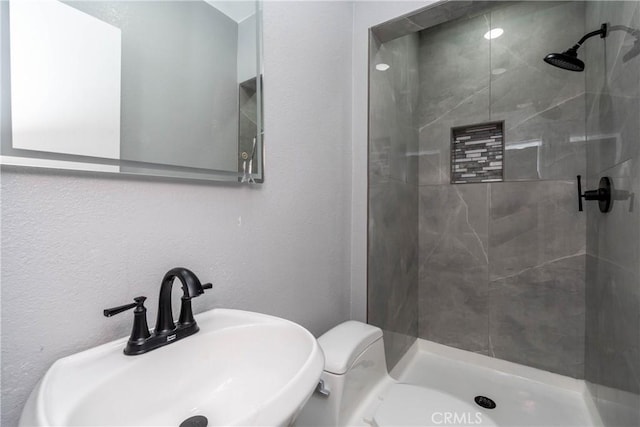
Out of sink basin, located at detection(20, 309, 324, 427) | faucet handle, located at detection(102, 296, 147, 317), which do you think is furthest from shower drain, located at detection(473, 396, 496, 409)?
faucet handle, located at detection(102, 296, 147, 317)

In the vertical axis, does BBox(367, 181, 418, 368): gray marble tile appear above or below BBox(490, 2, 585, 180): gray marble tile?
below

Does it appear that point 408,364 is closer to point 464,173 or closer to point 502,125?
point 464,173

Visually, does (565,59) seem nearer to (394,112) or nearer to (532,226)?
(394,112)

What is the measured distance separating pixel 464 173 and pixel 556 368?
1404 mm

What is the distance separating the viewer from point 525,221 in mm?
1906

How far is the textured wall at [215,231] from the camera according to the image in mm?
540

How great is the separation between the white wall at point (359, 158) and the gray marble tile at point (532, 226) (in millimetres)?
1108

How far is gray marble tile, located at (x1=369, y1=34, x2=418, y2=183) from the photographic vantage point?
1554 mm

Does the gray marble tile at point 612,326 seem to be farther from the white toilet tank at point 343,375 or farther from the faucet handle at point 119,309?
the faucet handle at point 119,309

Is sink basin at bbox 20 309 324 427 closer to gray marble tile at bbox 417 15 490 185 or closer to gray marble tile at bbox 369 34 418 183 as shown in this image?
gray marble tile at bbox 369 34 418 183

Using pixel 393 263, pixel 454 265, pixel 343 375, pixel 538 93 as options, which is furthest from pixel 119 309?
pixel 538 93

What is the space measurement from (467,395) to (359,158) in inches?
63.0

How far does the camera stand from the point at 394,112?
1812 mm

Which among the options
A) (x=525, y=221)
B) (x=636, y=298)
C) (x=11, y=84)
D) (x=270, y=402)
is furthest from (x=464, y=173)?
(x=11, y=84)
